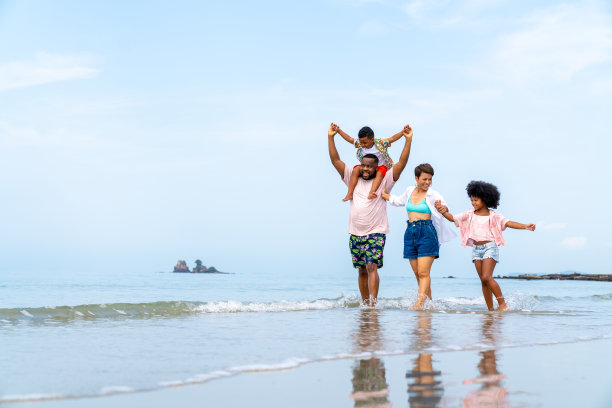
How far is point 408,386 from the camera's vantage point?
3275mm

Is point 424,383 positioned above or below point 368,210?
below

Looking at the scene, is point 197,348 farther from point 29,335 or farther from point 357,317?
point 357,317

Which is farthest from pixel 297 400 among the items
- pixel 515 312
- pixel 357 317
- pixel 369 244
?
pixel 515 312

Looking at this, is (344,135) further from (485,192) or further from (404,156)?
(485,192)

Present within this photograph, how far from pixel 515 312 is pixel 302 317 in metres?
3.02

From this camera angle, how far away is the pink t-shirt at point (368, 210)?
320 inches

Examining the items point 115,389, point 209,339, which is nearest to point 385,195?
point 209,339

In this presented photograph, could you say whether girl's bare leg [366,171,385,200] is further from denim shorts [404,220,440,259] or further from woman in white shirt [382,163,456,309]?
denim shorts [404,220,440,259]

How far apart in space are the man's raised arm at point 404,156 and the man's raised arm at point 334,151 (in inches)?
29.2

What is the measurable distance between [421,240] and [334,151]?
5.48 feet

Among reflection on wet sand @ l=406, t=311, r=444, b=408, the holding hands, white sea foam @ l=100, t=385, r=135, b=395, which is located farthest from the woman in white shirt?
white sea foam @ l=100, t=385, r=135, b=395

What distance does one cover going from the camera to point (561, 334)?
5.86 m

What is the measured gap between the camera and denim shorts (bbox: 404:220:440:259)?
8.00 m

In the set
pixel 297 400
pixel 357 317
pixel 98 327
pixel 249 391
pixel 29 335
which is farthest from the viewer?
pixel 357 317
